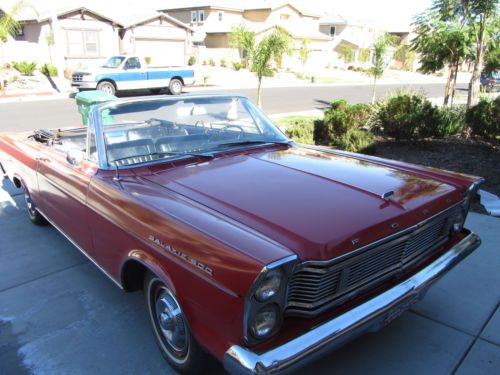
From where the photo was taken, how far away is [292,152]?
3643 millimetres

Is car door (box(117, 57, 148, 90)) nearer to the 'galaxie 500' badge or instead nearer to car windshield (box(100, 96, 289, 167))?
car windshield (box(100, 96, 289, 167))

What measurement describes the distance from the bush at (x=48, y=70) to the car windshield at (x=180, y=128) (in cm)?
→ 2331

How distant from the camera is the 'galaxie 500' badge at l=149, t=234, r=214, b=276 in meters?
2.03

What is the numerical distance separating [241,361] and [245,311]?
0.21 metres

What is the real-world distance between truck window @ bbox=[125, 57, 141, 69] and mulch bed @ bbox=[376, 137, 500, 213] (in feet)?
41.8

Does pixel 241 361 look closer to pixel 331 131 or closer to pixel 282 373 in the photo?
pixel 282 373

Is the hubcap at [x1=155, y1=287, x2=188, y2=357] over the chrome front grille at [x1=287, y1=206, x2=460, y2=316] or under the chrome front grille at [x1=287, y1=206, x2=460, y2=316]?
under

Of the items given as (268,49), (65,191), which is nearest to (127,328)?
(65,191)

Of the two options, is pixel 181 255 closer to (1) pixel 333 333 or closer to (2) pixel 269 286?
(2) pixel 269 286

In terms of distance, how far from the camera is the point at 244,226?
219 cm

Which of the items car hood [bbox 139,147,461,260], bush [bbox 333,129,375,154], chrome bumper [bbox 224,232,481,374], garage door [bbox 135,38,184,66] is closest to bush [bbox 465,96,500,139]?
bush [bbox 333,129,375,154]

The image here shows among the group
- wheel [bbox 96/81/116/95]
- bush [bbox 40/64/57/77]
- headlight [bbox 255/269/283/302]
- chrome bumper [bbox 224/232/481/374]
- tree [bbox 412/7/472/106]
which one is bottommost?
chrome bumper [bbox 224/232/481/374]

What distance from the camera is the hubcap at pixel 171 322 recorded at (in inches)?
96.8

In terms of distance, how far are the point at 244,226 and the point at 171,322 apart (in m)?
0.80
